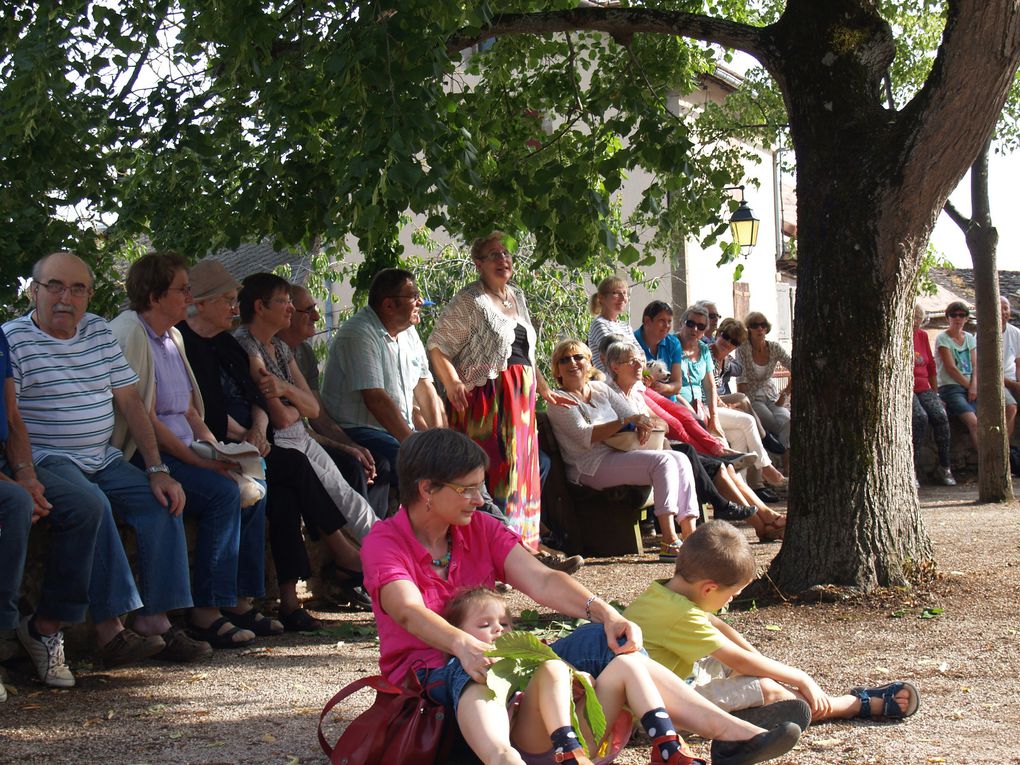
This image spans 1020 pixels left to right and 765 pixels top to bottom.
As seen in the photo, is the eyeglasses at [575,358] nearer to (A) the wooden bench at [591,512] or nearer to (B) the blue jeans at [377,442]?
(A) the wooden bench at [591,512]

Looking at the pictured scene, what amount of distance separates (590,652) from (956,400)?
1303 centimetres

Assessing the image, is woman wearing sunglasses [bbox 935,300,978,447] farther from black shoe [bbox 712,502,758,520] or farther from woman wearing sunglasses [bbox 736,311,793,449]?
black shoe [bbox 712,502,758,520]

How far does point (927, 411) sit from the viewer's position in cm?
1562

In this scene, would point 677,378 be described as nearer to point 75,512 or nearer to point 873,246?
point 873,246

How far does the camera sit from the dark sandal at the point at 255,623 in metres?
6.71

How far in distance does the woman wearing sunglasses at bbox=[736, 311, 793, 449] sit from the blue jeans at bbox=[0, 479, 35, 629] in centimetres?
962

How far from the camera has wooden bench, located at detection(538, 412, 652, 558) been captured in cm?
977

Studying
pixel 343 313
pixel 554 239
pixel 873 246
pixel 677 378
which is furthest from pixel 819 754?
pixel 343 313

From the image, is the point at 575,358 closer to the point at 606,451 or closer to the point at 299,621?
the point at 606,451

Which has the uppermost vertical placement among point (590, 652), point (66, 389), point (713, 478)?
point (66, 389)

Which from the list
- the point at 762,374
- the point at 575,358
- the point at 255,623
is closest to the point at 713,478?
the point at 575,358

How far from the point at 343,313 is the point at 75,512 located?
38.7ft

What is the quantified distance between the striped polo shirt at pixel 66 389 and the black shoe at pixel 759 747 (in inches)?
133

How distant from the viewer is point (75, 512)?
219 inches
